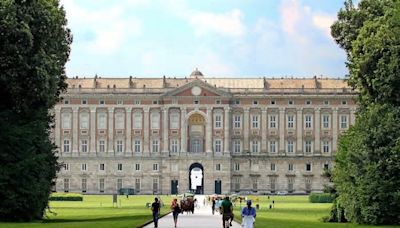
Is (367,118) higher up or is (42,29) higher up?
(42,29)

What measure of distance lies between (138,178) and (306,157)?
21.0 meters

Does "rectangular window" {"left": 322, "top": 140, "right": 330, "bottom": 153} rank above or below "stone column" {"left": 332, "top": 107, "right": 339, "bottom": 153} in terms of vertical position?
below

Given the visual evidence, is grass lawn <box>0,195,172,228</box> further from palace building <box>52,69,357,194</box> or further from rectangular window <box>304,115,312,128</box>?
rectangular window <box>304,115,312,128</box>

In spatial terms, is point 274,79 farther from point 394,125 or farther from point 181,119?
point 394,125

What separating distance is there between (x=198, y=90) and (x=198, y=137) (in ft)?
20.5

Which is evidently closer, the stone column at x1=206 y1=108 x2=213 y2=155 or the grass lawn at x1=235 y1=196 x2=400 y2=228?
the grass lawn at x1=235 y1=196 x2=400 y2=228

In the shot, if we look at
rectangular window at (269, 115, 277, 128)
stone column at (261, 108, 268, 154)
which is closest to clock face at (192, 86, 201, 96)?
stone column at (261, 108, 268, 154)

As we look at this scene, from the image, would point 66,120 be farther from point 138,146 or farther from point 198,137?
point 198,137

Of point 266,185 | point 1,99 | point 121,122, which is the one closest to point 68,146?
point 121,122

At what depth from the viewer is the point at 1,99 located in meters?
47.4

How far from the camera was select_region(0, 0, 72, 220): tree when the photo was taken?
144 ft

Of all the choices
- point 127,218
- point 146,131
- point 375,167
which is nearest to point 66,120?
point 146,131

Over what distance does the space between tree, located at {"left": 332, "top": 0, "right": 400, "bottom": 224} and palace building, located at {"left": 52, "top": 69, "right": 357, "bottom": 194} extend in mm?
78464

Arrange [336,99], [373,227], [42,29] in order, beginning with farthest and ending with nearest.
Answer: [336,99] < [42,29] < [373,227]
